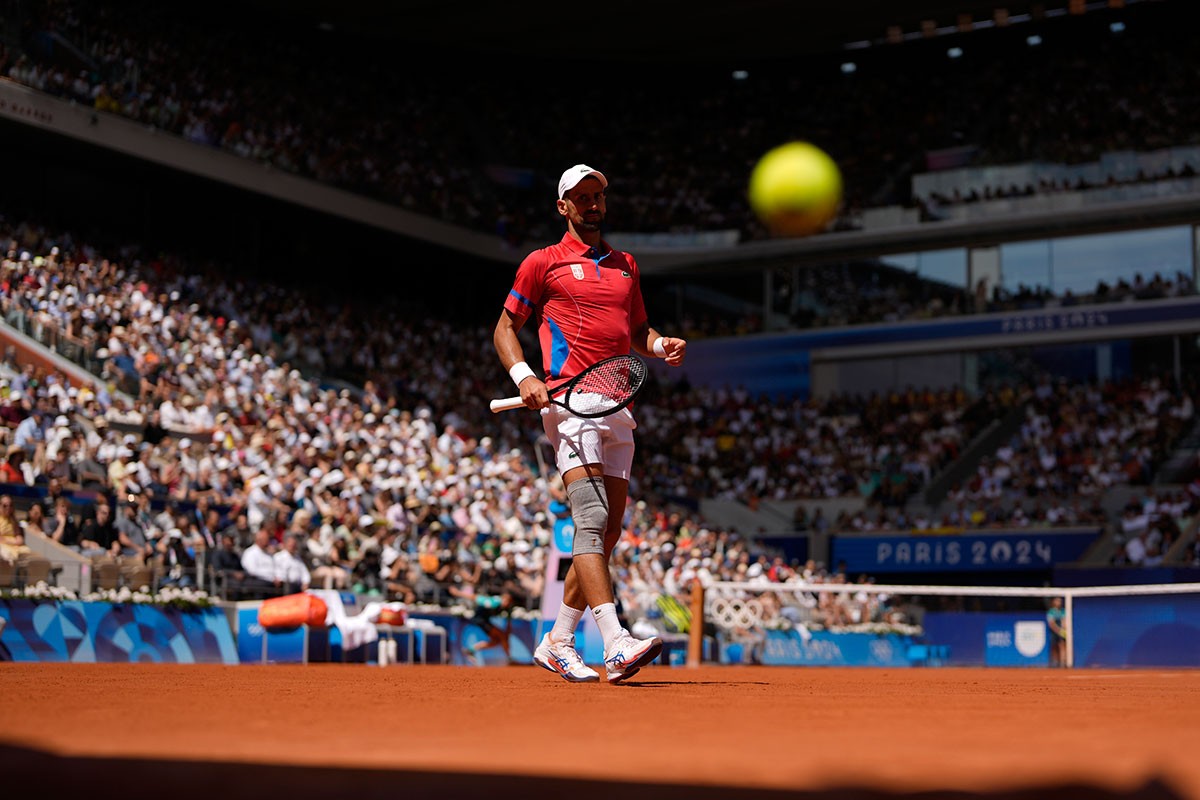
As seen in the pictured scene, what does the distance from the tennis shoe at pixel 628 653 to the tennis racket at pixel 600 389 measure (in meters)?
1.06

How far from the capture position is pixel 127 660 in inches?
594

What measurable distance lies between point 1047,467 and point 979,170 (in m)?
9.28

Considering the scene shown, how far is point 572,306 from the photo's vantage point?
7.11 m

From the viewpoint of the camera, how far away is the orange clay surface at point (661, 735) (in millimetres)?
2664

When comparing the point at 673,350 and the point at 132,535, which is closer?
the point at 673,350

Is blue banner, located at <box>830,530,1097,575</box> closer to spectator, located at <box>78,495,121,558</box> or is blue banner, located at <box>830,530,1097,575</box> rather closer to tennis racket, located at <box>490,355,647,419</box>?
spectator, located at <box>78,495,121,558</box>

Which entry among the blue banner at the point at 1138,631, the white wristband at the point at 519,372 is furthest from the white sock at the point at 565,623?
the blue banner at the point at 1138,631

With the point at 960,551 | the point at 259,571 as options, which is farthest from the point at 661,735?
the point at 960,551

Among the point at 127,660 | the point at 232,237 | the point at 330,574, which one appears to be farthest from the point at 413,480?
the point at 232,237

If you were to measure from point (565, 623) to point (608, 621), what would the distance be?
71 centimetres

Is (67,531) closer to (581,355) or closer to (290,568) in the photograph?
(290,568)

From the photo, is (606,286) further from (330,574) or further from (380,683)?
(330,574)

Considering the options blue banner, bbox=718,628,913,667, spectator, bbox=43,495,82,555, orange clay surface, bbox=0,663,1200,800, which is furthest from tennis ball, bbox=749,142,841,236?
orange clay surface, bbox=0,663,1200,800

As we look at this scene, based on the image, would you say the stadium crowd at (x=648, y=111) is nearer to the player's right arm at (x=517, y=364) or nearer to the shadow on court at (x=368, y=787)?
the player's right arm at (x=517, y=364)
